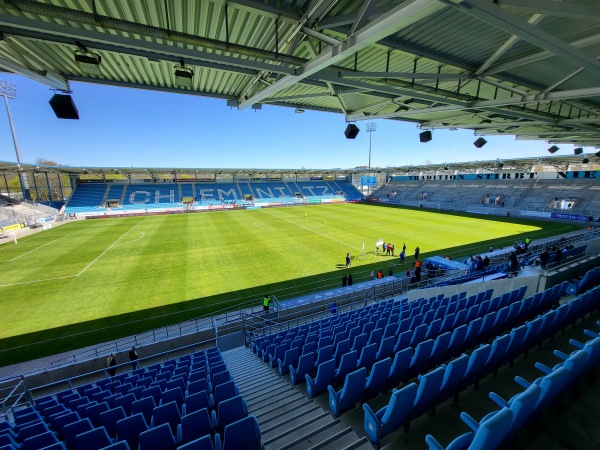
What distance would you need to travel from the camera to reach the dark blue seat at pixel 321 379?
4156mm

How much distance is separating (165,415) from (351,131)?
951 centimetres

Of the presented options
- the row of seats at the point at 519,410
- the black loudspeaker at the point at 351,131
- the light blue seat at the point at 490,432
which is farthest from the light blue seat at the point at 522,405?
Answer: the black loudspeaker at the point at 351,131

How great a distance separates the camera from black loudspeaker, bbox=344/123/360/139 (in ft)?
32.2

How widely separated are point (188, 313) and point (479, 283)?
1171 cm

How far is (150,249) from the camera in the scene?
2222 centimetres

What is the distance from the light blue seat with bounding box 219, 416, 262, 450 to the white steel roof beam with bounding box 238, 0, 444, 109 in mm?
5156

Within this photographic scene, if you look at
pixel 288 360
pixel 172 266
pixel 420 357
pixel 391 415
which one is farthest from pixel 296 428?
pixel 172 266

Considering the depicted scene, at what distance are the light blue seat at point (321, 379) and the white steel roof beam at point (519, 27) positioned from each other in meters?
5.08

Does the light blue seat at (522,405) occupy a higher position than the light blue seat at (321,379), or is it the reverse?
the light blue seat at (522,405)

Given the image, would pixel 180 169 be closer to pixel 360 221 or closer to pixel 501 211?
pixel 360 221

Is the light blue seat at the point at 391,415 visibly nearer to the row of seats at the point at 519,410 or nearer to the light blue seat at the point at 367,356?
the row of seats at the point at 519,410

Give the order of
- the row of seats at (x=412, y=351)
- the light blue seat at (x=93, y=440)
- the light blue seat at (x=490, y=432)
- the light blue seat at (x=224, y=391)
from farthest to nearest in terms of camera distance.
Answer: the light blue seat at (x=224, y=391)
the row of seats at (x=412, y=351)
the light blue seat at (x=93, y=440)
the light blue seat at (x=490, y=432)

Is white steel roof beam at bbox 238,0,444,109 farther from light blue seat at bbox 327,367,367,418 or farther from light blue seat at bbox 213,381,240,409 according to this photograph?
light blue seat at bbox 213,381,240,409

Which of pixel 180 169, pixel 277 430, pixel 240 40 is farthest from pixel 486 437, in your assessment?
pixel 180 169
